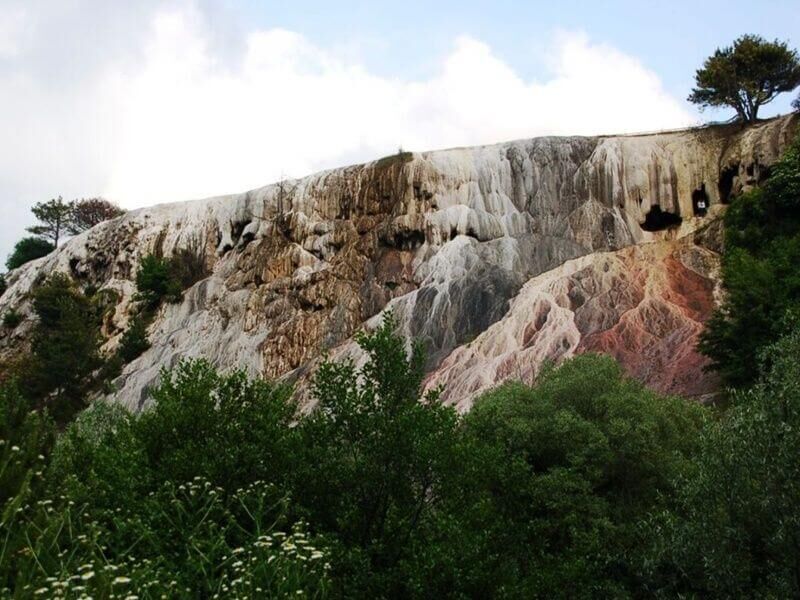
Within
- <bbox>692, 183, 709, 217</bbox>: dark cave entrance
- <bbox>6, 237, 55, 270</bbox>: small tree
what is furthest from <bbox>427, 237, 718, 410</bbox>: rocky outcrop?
<bbox>6, 237, 55, 270</bbox>: small tree

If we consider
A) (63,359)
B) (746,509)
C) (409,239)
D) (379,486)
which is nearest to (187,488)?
(379,486)

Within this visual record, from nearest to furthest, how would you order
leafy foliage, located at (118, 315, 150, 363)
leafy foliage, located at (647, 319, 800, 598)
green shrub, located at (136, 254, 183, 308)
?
leafy foliage, located at (647, 319, 800, 598) → leafy foliage, located at (118, 315, 150, 363) → green shrub, located at (136, 254, 183, 308)

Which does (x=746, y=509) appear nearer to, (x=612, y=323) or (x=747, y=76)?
(x=612, y=323)

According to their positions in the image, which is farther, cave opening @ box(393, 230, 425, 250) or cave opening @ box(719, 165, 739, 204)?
cave opening @ box(393, 230, 425, 250)

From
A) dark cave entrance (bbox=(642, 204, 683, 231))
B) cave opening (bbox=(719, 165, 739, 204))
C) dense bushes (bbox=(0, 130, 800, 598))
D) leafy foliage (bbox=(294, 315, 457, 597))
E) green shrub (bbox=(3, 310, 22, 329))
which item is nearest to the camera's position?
dense bushes (bbox=(0, 130, 800, 598))

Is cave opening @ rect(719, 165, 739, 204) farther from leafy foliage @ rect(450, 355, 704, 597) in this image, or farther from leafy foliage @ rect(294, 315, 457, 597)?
leafy foliage @ rect(294, 315, 457, 597)

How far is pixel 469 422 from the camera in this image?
20344mm

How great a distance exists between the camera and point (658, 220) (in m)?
44.8

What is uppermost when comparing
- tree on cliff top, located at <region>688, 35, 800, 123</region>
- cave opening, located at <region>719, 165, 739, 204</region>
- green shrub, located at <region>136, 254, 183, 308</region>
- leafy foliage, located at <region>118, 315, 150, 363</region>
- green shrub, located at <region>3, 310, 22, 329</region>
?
tree on cliff top, located at <region>688, 35, 800, 123</region>

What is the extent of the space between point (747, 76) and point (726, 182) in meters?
6.56

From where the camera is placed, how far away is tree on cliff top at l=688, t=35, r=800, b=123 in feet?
147

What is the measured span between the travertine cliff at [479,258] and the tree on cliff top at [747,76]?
1800 mm

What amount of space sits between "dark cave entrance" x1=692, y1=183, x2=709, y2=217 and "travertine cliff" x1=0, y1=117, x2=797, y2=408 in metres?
0.11

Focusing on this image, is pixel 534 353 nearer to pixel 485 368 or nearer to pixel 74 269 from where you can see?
pixel 485 368
